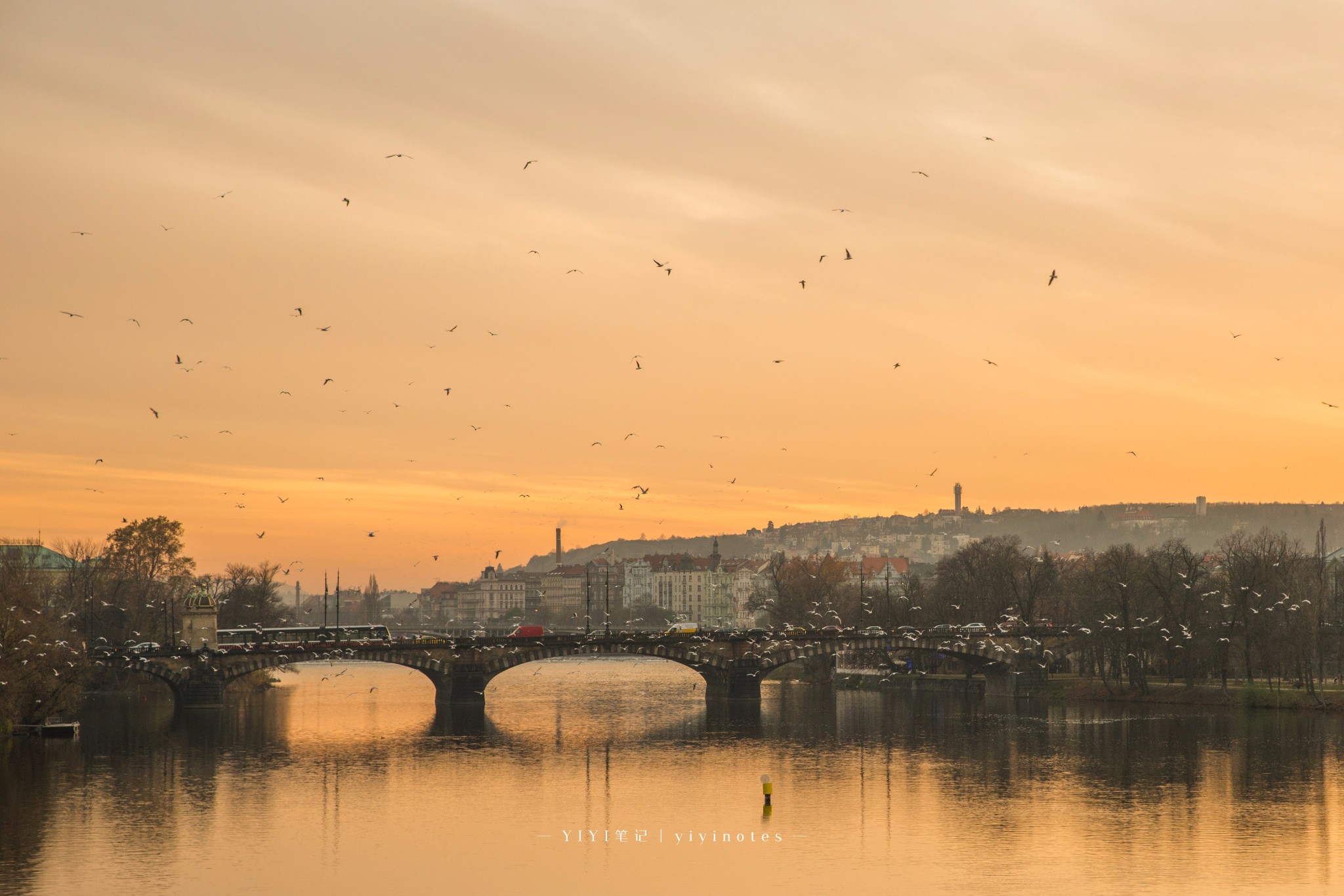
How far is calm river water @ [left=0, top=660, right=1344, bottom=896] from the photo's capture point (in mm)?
38531

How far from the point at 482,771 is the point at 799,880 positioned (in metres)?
24.9

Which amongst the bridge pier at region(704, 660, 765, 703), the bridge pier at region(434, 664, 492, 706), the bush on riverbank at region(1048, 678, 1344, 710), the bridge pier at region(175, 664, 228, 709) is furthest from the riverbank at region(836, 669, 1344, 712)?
the bridge pier at region(175, 664, 228, 709)

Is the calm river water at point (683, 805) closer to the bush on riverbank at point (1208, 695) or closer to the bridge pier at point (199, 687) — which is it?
the bush on riverbank at point (1208, 695)

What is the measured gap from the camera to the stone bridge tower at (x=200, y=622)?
309ft

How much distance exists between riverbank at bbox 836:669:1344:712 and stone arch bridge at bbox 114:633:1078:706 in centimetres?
250

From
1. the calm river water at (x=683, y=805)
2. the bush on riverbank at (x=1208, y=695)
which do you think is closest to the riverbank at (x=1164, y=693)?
the bush on riverbank at (x=1208, y=695)

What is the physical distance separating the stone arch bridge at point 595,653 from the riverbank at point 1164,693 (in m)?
2.50

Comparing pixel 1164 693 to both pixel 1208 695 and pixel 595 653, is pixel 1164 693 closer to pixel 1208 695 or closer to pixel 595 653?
pixel 1208 695

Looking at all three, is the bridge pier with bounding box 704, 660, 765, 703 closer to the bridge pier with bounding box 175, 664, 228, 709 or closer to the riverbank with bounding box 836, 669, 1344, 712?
the riverbank with bounding box 836, 669, 1344, 712

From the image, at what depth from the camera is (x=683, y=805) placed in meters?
50.7

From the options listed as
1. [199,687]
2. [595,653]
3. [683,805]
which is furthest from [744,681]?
[683,805]

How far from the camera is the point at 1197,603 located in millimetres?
90812

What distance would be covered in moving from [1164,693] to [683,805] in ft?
159

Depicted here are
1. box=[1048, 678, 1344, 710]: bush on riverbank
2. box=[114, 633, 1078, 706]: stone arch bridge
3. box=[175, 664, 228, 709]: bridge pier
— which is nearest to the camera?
box=[1048, 678, 1344, 710]: bush on riverbank
